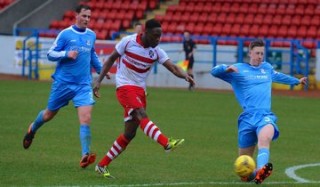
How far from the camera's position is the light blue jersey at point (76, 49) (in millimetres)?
13383

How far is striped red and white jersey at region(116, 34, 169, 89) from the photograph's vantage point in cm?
1169

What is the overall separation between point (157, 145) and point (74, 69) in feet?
10.00

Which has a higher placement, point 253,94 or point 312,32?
point 253,94

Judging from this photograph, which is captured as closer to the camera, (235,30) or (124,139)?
(124,139)

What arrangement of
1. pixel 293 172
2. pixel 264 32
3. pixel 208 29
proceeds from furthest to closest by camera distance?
pixel 208 29, pixel 264 32, pixel 293 172

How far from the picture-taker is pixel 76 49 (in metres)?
13.4

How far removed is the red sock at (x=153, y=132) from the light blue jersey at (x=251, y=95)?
1.00m

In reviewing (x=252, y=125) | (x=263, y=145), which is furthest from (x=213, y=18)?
(x=263, y=145)

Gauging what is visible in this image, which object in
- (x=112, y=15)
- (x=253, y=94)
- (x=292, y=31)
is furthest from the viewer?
(x=112, y=15)

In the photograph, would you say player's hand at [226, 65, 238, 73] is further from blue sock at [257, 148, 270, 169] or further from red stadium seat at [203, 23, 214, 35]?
red stadium seat at [203, 23, 214, 35]

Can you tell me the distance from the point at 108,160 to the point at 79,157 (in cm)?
216

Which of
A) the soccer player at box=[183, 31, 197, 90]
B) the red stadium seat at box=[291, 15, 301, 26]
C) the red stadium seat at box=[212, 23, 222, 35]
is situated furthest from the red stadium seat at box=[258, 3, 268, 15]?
the soccer player at box=[183, 31, 197, 90]

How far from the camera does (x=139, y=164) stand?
43.8 feet

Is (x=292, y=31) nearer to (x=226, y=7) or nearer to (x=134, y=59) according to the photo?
(x=226, y=7)
